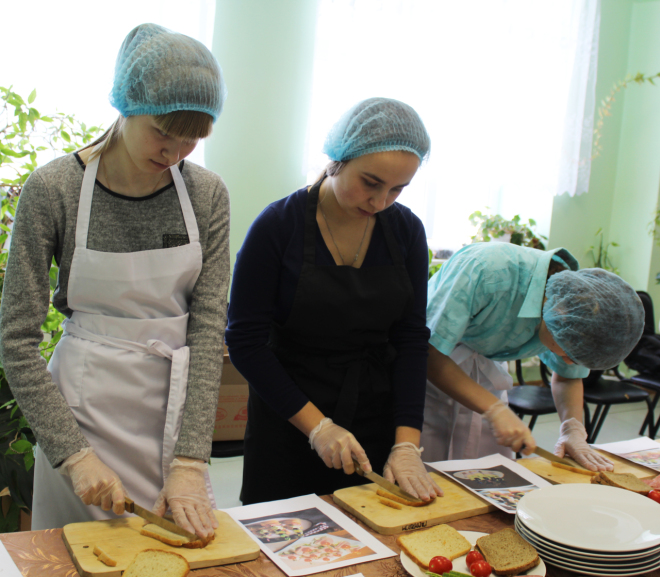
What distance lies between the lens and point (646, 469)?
150cm

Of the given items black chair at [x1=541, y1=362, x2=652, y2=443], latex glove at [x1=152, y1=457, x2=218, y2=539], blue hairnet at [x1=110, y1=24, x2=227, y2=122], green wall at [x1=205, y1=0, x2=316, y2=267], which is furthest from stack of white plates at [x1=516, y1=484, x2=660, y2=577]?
green wall at [x1=205, y1=0, x2=316, y2=267]

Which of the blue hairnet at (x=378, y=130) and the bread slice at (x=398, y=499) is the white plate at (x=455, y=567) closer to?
the bread slice at (x=398, y=499)

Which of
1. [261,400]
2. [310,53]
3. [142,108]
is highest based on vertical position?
[310,53]

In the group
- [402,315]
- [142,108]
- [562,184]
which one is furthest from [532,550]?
[562,184]

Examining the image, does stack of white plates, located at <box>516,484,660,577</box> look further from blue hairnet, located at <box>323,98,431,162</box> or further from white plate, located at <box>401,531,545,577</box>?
blue hairnet, located at <box>323,98,431,162</box>

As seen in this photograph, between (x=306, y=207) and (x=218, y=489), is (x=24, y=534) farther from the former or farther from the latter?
(x=218, y=489)

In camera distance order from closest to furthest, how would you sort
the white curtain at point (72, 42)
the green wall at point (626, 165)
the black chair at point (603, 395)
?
the white curtain at point (72, 42)
the black chair at point (603, 395)
the green wall at point (626, 165)

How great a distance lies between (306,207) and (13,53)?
2242mm

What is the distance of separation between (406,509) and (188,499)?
0.43 metres

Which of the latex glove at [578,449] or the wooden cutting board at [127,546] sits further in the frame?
the latex glove at [578,449]

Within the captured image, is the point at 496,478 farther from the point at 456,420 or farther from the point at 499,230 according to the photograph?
the point at 499,230

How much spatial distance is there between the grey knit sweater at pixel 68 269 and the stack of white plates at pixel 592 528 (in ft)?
2.12

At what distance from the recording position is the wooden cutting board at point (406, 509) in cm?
105

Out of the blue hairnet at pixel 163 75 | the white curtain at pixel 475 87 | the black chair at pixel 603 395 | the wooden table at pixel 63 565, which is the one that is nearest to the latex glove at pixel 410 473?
the wooden table at pixel 63 565
